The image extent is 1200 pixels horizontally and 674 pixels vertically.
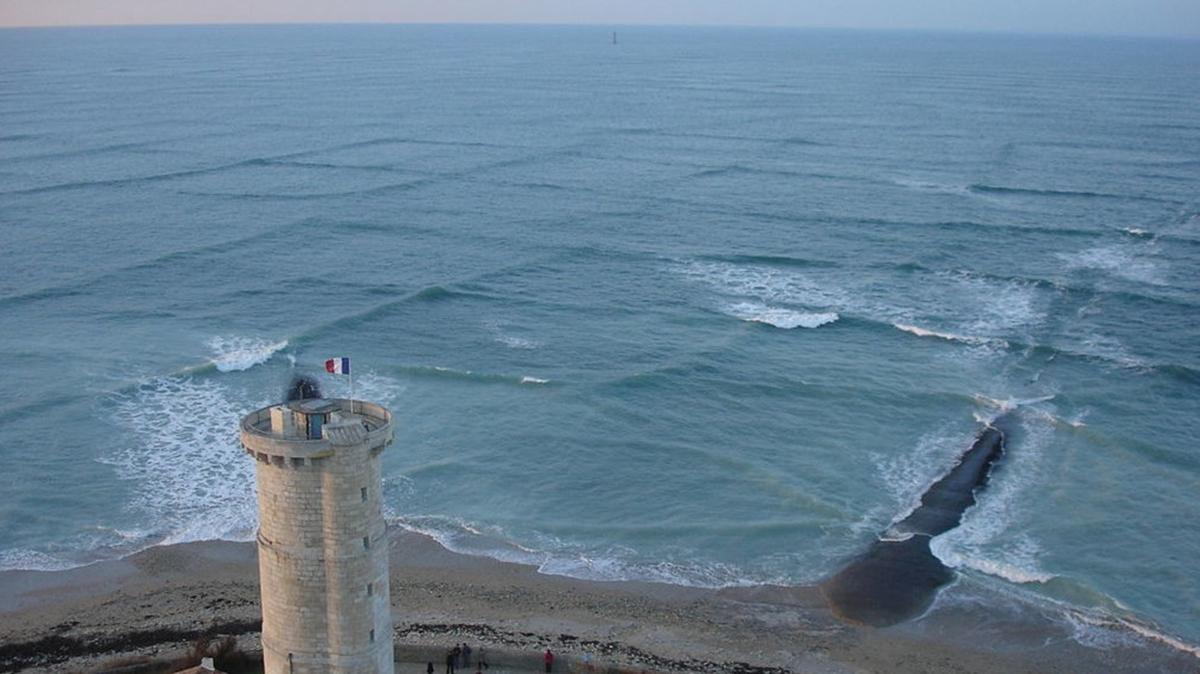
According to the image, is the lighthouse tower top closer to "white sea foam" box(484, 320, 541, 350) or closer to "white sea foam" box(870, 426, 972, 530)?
"white sea foam" box(870, 426, 972, 530)

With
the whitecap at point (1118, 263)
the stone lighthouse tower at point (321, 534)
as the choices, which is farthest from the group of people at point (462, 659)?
the whitecap at point (1118, 263)

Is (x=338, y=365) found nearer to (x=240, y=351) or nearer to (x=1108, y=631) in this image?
(x=1108, y=631)

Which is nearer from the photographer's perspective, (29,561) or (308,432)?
(308,432)

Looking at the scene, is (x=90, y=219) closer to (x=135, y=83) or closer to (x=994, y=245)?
(x=994, y=245)

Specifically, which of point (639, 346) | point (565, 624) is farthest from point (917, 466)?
point (565, 624)

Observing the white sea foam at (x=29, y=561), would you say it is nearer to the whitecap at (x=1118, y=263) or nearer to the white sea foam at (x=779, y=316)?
the white sea foam at (x=779, y=316)
